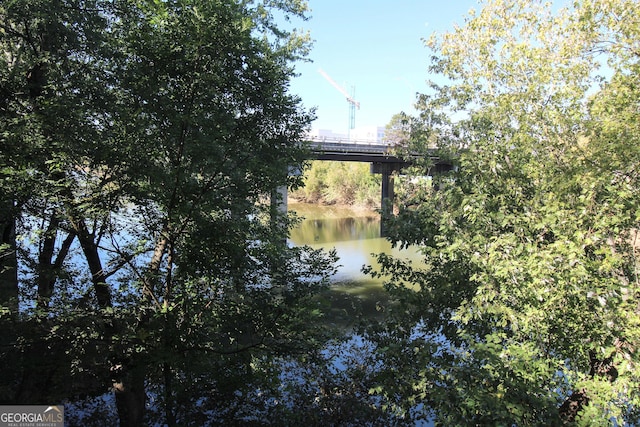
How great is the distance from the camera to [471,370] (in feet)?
13.5

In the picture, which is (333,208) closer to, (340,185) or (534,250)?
(340,185)

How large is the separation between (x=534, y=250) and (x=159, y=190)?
4.28 metres

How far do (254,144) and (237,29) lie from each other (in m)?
1.49

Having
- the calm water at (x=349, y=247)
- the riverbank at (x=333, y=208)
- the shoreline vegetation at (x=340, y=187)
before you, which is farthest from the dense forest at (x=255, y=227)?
the shoreline vegetation at (x=340, y=187)

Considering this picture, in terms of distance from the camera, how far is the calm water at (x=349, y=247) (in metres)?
15.0

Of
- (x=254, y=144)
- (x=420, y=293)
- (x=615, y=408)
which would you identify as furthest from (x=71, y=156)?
(x=615, y=408)

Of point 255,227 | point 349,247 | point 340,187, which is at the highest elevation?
point 340,187

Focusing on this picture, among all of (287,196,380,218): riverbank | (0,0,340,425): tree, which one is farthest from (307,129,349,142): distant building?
(287,196,380,218): riverbank

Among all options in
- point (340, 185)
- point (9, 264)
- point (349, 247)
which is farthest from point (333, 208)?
point (9, 264)

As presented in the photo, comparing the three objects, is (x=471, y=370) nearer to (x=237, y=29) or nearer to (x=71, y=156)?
(x=237, y=29)

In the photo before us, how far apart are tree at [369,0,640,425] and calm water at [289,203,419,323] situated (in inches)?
44.4

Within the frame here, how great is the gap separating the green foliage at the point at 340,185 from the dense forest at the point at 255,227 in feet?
136

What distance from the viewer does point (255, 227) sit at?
18.3ft

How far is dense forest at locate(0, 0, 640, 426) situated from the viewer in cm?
405
